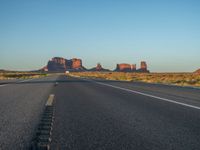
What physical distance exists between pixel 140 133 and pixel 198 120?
1757 millimetres

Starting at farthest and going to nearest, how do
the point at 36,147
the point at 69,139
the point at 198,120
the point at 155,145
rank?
the point at 198,120, the point at 69,139, the point at 155,145, the point at 36,147

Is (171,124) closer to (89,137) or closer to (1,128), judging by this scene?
(89,137)

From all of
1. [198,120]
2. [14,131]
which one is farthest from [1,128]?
[198,120]

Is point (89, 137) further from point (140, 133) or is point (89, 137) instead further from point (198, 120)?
point (198, 120)

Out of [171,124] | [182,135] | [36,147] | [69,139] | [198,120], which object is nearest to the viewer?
[36,147]

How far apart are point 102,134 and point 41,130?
1018 mm

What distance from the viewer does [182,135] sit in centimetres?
438

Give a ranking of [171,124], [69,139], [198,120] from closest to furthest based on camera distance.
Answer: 1. [69,139]
2. [171,124]
3. [198,120]

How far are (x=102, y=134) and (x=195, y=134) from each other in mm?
1415

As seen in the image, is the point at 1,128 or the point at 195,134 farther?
the point at 1,128

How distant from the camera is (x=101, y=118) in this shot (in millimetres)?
5902

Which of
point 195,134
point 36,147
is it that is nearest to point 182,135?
point 195,134

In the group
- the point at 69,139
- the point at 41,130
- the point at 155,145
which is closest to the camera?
the point at 155,145

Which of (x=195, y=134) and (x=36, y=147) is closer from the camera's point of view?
(x=36, y=147)
